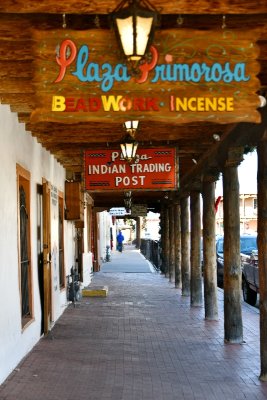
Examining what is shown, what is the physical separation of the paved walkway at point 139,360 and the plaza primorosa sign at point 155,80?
3420 mm

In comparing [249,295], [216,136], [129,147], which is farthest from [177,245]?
[129,147]

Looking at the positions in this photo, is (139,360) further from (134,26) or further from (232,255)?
(134,26)

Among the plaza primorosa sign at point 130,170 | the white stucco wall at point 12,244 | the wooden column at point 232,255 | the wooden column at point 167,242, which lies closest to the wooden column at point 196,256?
the plaza primorosa sign at point 130,170

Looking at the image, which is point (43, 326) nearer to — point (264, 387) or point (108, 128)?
point (108, 128)

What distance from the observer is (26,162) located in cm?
966

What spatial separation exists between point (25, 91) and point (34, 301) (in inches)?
159

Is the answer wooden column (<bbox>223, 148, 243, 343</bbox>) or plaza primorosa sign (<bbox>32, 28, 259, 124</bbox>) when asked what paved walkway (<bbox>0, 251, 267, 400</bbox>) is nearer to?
wooden column (<bbox>223, 148, 243, 343</bbox>)

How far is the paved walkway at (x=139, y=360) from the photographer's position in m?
7.16

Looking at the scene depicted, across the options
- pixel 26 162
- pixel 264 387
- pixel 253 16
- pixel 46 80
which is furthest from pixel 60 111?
pixel 26 162

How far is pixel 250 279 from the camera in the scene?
1452cm

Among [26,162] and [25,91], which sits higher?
[25,91]

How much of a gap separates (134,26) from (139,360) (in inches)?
221

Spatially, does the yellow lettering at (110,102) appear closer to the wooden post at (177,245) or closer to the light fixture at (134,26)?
the light fixture at (134,26)

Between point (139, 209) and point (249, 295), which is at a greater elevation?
point (139, 209)
